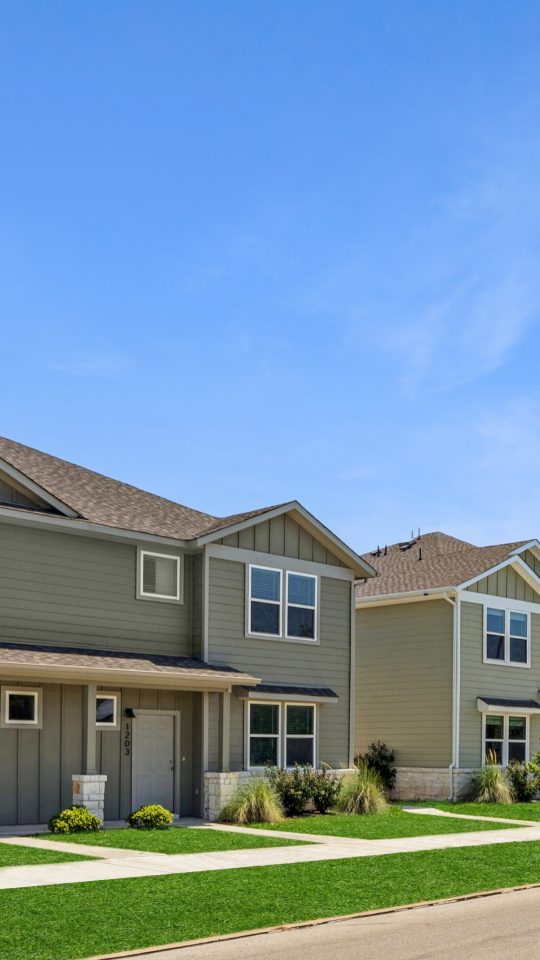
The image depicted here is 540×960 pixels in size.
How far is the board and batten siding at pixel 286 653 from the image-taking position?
22.7m

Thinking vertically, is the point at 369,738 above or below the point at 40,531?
below

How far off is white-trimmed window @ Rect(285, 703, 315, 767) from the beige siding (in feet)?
21.2

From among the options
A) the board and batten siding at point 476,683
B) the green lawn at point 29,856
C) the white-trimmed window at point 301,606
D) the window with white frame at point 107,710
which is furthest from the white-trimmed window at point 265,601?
the green lawn at point 29,856

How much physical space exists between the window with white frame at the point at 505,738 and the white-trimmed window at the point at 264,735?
7.43 meters

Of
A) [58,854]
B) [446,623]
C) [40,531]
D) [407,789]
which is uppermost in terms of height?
[40,531]

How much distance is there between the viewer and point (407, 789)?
28.5 metres

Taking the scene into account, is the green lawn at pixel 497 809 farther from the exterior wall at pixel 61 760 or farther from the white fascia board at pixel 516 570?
the exterior wall at pixel 61 760

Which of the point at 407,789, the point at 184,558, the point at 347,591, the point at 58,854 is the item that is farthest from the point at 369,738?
the point at 58,854

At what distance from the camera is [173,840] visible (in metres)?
17.1

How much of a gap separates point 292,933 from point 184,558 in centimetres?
1342

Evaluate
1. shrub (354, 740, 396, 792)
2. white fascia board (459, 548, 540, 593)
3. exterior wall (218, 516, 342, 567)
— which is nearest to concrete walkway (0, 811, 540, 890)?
exterior wall (218, 516, 342, 567)

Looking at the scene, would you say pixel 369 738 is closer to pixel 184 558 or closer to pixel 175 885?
pixel 184 558

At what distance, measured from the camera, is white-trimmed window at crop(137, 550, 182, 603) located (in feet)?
72.5

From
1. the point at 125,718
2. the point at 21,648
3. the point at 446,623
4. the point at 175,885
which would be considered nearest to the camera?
the point at 175,885
